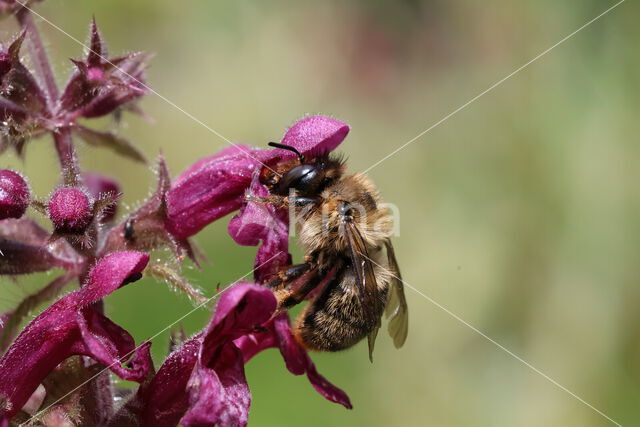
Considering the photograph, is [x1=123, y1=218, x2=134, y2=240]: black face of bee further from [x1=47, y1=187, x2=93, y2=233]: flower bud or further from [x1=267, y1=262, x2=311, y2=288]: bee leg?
[x1=267, y1=262, x2=311, y2=288]: bee leg

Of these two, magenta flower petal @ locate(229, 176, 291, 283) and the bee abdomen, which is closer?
magenta flower petal @ locate(229, 176, 291, 283)

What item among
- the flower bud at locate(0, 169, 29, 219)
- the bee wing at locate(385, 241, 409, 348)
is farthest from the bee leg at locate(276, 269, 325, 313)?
the flower bud at locate(0, 169, 29, 219)

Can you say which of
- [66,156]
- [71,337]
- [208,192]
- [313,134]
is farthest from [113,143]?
[71,337]

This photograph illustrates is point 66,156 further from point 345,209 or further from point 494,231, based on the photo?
point 494,231

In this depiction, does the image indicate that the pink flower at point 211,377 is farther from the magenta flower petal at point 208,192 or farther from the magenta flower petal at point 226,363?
the magenta flower petal at point 208,192

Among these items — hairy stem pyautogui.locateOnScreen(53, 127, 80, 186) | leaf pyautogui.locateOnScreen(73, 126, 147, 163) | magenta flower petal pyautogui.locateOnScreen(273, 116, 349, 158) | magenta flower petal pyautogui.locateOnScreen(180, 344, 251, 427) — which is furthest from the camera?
leaf pyautogui.locateOnScreen(73, 126, 147, 163)

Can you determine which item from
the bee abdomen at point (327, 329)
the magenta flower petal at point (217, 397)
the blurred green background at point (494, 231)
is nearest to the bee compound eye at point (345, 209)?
the bee abdomen at point (327, 329)

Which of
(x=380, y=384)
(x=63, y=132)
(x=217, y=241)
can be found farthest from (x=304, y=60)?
(x=63, y=132)
